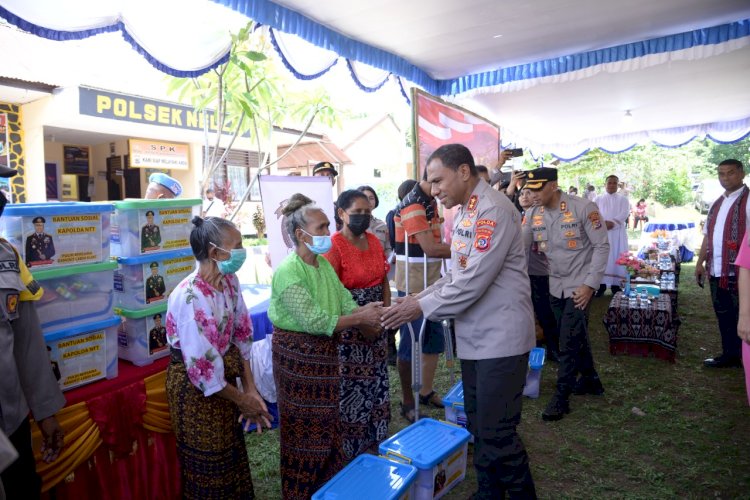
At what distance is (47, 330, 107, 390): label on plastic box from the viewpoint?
2.18m

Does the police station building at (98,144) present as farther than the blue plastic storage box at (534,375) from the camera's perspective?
Yes

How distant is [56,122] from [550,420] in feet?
33.1

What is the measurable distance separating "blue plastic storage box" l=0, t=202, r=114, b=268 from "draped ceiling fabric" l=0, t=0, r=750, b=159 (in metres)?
1.25

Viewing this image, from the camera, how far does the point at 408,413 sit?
12.3ft

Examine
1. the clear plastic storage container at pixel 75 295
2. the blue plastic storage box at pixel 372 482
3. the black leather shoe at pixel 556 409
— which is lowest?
the black leather shoe at pixel 556 409

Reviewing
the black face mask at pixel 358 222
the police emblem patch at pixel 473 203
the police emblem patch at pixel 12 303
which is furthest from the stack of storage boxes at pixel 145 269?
the police emblem patch at pixel 473 203

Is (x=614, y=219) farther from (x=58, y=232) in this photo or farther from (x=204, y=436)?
(x=58, y=232)

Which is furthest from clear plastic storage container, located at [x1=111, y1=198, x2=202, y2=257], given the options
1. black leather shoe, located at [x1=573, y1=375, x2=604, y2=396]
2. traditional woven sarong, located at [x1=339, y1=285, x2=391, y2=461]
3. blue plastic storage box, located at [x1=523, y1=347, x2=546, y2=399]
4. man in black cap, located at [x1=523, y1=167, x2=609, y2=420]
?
black leather shoe, located at [x1=573, y1=375, x2=604, y2=396]

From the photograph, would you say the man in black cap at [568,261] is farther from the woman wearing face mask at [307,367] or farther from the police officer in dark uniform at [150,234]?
the police officer in dark uniform at [150,234]

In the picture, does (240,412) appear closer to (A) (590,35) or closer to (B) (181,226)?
(B) (181,226)

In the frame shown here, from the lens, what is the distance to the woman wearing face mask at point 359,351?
281cm

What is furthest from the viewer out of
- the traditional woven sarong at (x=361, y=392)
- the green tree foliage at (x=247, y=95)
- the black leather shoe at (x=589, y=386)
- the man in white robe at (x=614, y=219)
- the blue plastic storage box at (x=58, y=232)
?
the man in white robe at (x=614, y=219)

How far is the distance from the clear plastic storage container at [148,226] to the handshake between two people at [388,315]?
3.71ft

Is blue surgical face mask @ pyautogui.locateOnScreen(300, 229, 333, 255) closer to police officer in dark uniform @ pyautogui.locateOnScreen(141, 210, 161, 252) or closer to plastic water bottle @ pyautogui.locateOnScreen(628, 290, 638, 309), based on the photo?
police officer in dark uniform @ pyautogui.locateOnScreen(141, 210, 161, 252)
